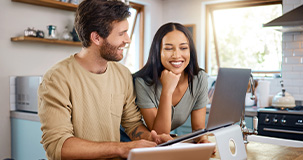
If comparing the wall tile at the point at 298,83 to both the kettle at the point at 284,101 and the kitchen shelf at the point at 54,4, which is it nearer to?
the kettle at the point at 284,101

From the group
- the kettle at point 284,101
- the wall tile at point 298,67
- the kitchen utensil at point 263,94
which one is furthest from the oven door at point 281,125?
the wall tile at point 298,67

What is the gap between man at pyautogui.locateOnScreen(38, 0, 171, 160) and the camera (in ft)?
5.05

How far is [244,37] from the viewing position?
5141 millimetres

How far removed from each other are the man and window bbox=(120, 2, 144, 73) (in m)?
3.45

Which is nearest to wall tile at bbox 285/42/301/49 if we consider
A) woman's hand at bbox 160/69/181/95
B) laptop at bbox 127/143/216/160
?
woman's hand at bbox 160/69/181/95

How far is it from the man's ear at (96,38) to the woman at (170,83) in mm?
412

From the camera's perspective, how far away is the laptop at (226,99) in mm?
1419

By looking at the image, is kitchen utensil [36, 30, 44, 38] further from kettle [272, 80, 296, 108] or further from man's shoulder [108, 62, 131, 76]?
kettle [272, 80, 296, 108]

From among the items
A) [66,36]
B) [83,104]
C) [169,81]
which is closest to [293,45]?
[66,36]

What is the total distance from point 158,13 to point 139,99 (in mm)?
3654

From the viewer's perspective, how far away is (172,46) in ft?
6.86

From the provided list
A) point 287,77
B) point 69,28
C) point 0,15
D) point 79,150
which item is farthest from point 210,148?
point 287,77

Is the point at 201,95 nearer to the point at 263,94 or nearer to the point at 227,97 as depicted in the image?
the point at 227,97

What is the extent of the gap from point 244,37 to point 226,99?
384cm
